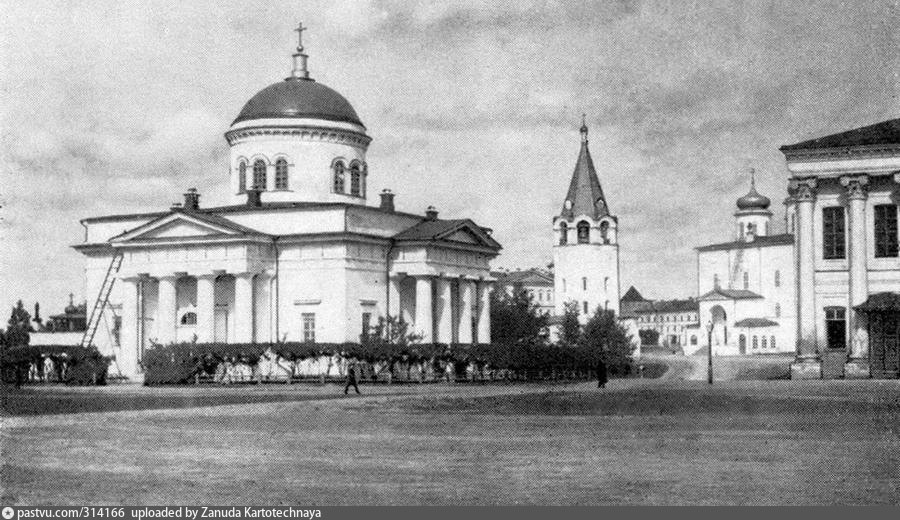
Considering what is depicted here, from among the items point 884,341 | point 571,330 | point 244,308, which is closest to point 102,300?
point 244,308

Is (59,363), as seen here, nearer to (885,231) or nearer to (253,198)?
(253,198)

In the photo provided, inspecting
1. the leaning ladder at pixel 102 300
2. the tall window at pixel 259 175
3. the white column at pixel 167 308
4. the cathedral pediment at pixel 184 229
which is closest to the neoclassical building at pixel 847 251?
the cathedral pediment at pixel 184 229

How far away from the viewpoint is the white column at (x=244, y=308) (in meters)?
64.8

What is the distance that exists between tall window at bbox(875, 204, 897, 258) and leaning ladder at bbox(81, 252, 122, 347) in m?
36.3

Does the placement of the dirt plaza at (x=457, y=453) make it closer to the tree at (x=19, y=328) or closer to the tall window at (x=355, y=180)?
the tree at (x=19, y=328)

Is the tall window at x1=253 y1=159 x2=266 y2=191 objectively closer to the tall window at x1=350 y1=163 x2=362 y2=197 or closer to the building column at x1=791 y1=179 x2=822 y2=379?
Result: the tall window at x1=350 y1=163 x2=362 y2=197

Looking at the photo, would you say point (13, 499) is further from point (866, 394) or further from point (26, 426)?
point (866, 394)

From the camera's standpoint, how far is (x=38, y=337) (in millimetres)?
71125

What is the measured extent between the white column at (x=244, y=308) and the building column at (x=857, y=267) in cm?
2726

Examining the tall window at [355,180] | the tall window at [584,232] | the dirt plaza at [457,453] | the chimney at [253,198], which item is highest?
the tall window at [584,232]

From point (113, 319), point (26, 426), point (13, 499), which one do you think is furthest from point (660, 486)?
point (113, 319)

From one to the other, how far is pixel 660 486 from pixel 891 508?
2.80 meters

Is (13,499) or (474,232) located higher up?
(474,232)

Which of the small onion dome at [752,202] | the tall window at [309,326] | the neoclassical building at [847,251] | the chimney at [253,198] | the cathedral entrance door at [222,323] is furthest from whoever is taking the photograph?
the small onion dome at [752,202]
